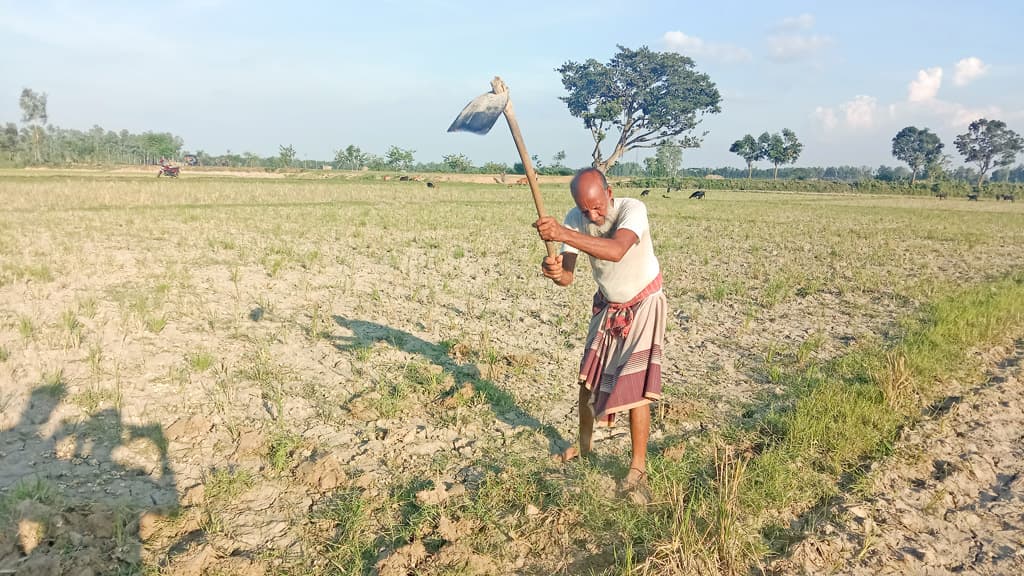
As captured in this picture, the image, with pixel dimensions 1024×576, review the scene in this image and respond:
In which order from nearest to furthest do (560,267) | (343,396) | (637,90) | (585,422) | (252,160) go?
1. (560,267)
2. (585,422)
3. (343,396)
4. (637,90)
5. (252,160)

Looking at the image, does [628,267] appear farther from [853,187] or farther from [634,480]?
[853,187]

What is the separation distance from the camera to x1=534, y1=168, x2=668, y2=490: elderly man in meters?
3.08

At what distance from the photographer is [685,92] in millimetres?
55188

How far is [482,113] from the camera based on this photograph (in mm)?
2994

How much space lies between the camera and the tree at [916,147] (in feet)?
274

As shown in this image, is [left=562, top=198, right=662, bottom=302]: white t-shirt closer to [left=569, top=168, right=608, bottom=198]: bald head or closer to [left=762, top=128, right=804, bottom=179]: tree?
[left=569, top=168, right=608, bottom=198]: bald head

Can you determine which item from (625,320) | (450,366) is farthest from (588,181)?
(450,366)

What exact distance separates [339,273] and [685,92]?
174 feet

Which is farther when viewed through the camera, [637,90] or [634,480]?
[637,90]

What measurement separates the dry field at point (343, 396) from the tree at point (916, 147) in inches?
3568

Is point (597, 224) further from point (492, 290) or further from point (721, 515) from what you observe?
point (492, 290)

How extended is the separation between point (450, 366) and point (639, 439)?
2323 millimetres

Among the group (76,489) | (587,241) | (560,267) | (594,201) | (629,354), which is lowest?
(76,489)

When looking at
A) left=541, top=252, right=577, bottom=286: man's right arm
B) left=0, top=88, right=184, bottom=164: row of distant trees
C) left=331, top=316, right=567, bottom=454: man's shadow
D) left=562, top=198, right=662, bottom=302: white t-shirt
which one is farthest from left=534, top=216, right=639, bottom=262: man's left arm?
left=0, top=88, right=184, bottom=164: row of distant trees
